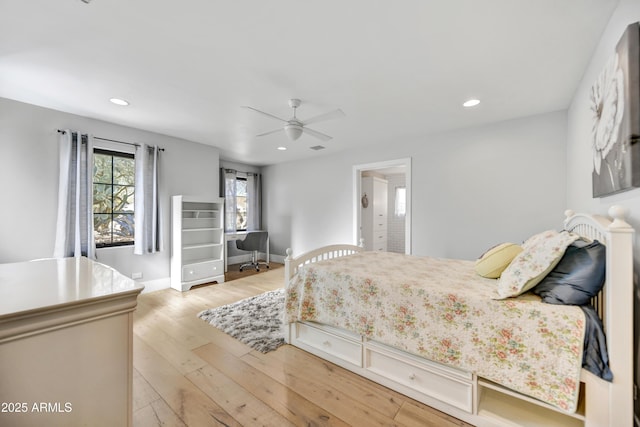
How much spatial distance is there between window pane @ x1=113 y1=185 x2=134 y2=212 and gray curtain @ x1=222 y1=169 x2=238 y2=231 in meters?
1.96

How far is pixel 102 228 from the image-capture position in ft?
12.0

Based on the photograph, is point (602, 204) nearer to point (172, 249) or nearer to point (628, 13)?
point (628, 13)

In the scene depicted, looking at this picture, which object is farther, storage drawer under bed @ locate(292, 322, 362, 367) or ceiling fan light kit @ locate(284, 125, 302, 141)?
ceiling fan light kit @ locate(284, 125, 302, 141)

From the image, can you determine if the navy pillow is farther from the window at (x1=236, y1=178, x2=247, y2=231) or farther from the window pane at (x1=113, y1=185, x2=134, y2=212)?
the window at (x1=236, y1=178, x2=247, y2=231)

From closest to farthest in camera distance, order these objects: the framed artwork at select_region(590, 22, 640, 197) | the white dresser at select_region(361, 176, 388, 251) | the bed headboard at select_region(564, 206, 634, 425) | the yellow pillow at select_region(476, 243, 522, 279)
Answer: the bed headboard at select_region(564, 206, 634, 425) → the framed artwork at select_region(590, 22, 640, 197) → the yellow pillow at select_region(476, 243, 522, 279) → the white dresser at select_region(361, 176, 388, 251)

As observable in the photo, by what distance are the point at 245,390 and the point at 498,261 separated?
6.60 ft

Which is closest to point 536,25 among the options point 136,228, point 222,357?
point 222,357

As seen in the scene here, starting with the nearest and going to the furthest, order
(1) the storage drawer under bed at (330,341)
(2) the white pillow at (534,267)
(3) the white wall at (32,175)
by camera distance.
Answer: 1. (2) the white pillow at (534,267)
2. (1) the storage drawer under bed at (330,341)
3. (3) the white wall at (32,175)

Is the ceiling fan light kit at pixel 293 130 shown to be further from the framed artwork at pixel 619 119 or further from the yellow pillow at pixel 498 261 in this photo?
the framed artwork at pixel 619 119

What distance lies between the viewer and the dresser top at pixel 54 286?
702mm

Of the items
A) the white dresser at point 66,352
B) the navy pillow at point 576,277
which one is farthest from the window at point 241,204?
the navy pillow at point 576,277

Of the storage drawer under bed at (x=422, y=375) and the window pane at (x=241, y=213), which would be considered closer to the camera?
the storage drawer under bed at (x=422, y=375)

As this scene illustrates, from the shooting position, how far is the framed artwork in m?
1.26

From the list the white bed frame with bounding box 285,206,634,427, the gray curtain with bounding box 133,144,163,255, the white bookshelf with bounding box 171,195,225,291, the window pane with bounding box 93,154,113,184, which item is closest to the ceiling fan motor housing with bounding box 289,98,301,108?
the white bed frame with bounding box 285,206,634,427
